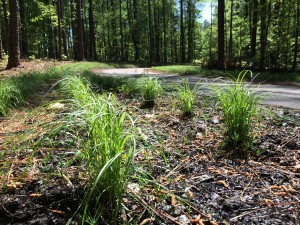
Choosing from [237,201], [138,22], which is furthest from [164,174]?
[138,22]

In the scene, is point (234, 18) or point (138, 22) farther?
point (138, 22)

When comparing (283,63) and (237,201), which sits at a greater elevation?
(283,63)

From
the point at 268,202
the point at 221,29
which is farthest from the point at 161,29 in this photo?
the point at 268,202

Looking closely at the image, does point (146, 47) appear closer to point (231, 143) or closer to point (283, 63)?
point (283, 63)

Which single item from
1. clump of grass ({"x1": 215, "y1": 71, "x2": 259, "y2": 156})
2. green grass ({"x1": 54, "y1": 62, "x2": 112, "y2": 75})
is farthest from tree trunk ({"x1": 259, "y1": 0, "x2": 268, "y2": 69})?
clump of grass ({"x1": 215, "y1": 71, "x2": 259, "y2": 156})

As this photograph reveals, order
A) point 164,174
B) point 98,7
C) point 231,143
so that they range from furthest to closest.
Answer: point 98,7, point 231,143, point 164,174

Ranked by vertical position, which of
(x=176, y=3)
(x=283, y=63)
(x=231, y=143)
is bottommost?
(x=231, y=143)

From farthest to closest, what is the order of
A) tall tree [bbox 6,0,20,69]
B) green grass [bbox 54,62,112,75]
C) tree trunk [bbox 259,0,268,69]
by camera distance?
tree trunk [bbox 259,0,268,69], tall tree [bbox 6,0,20,69], green grass [bbox 54,62,112,75]

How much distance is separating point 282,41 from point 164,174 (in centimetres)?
1256

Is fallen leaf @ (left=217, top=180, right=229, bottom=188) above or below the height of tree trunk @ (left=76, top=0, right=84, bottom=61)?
below

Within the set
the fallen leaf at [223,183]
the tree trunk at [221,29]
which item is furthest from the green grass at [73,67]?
the fallen leaf at [223,183]

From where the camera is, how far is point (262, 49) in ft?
42.8

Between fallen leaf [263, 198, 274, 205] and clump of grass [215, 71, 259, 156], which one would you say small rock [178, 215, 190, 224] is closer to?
fallen leaf [263, 198, 274, 205]

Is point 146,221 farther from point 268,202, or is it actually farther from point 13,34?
point 13,34
